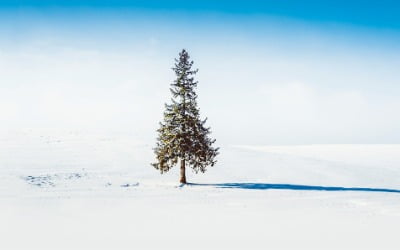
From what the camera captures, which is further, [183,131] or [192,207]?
[183,131]

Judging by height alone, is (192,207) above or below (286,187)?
below

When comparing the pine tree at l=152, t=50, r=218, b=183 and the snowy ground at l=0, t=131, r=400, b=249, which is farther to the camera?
the pine tree at l=152, t=50, r=218, b=183

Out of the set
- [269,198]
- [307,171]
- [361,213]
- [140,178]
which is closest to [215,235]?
[361,213]

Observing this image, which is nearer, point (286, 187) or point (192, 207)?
point (192, 207)

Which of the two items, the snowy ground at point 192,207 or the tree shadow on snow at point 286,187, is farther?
the tree shadow on snow at point 286,187

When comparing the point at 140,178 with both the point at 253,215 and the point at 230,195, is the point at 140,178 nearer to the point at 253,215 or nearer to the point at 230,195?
the point at 230,195

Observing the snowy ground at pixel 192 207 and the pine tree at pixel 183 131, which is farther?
the pine tree at pixel 183 131

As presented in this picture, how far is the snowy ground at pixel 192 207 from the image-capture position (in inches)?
536

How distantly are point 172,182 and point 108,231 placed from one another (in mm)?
18177

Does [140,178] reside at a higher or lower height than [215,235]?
higher

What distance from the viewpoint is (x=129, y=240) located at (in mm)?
13375

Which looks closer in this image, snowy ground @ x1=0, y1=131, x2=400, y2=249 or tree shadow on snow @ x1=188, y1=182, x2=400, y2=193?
snowy ground @ x1=0, y1=131, x2=400, y2=249

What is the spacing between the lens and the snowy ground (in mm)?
13609

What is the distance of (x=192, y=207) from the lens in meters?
20.8
